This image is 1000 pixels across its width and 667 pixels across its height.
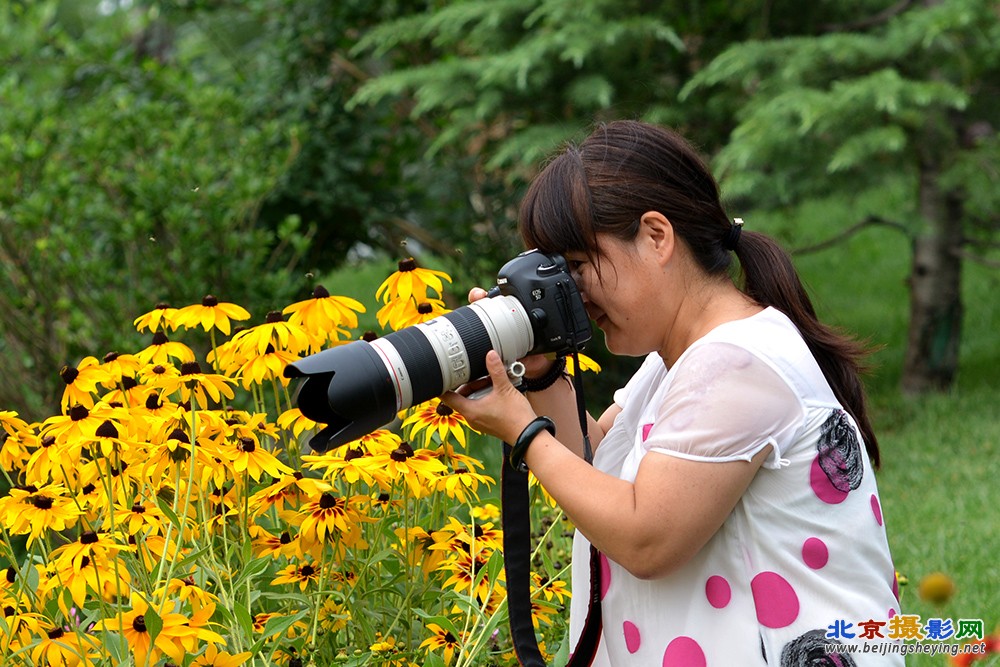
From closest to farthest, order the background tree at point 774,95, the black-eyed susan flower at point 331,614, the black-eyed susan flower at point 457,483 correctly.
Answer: the black-eyed susan flower at point 457,483, the black-eyed susan flower at point 331,614, the background tree at point 774,95

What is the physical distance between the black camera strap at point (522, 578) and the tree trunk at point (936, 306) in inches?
141

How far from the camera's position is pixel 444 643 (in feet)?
6.40

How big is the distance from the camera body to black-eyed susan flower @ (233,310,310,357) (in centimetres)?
26

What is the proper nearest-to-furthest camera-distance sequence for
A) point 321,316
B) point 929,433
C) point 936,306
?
1. point 321,316
2. point 929,433
3. point 936,306

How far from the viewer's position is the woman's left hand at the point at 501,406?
1718 mm

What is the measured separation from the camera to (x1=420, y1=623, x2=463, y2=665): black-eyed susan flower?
1929 millimetres

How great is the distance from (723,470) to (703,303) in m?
0.31

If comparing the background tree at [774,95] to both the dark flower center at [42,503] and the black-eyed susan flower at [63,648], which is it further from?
the black-eyed susan flower at [63,648]

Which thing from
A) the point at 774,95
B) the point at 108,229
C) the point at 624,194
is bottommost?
the point at 774,95

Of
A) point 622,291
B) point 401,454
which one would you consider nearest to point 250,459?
point 401,454

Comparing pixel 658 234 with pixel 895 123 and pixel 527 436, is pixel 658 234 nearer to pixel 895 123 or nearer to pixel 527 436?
pixel 527 436

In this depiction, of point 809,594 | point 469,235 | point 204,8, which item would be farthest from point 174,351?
point 204,8

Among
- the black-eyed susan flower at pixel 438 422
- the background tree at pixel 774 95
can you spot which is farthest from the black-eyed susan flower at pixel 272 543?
the background tree at pixel 774 95

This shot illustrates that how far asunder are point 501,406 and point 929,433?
334 centimetres
